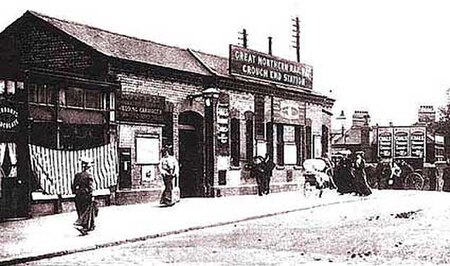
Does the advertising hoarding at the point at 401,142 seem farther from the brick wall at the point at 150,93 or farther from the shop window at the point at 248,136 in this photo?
the brick wall at the point at 150,93

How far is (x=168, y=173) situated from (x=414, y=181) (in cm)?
1601

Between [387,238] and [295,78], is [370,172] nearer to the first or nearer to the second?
[295,78]

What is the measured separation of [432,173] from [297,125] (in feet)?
31.4

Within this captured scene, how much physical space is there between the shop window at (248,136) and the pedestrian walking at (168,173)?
6.80m

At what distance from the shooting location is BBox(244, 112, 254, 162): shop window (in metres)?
25.3

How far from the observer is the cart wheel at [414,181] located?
30891 millimetres

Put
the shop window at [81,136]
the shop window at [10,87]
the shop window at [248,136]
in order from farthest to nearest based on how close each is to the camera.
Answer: the shop window at [248,136]
the shop window at [81,136]
the shop window at [10,87]

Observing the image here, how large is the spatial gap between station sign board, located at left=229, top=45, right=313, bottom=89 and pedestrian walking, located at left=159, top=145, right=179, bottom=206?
267 inches

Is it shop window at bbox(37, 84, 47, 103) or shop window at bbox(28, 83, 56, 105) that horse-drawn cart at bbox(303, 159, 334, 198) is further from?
shop window at bbox(37, 84, 47, 103)

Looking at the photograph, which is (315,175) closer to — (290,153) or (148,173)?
(290,153)

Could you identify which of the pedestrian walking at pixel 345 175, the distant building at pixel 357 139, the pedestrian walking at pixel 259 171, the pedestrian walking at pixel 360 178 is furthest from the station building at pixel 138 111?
the distant building at pixel 357 139

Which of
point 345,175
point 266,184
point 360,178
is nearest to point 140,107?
point 266,184

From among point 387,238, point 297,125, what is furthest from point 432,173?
point 387,238

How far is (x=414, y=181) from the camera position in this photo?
3092 cm
